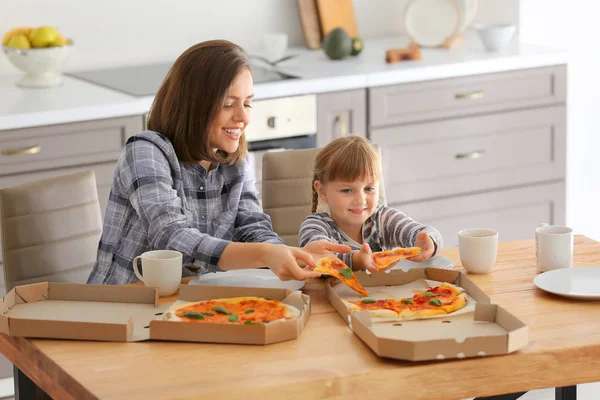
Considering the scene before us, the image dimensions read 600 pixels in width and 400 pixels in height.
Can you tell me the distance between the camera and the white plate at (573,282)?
2057 millimetres

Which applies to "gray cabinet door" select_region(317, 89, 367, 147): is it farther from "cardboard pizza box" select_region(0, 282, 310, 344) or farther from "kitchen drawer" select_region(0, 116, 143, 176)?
"cardboard pizza box" select_region(0, 282, 310, 344)

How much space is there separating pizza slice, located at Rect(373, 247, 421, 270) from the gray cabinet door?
174 cm

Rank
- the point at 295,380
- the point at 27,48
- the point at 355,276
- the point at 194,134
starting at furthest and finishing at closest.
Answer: the point at 27,48 → the point at 194,134 → the point at 355,276 → the point at 295,380

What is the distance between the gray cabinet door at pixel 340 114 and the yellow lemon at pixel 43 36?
96 centimetres

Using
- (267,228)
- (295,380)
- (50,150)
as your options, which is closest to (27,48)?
(50,150)

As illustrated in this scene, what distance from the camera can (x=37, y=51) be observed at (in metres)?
3.69

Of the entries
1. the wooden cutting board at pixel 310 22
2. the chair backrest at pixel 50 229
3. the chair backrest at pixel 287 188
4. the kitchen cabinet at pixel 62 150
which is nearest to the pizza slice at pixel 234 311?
the chair backrest at pixel 50 229

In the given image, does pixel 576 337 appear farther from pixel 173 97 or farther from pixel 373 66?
pixel 373 66

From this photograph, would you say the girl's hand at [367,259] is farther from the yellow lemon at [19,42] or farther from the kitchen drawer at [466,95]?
the yellow lemon at [19,42]

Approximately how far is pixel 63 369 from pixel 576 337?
88 cm

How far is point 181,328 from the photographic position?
6.12ft

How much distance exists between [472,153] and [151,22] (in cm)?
138

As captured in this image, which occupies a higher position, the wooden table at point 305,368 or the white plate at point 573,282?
the white plate at point 573,282

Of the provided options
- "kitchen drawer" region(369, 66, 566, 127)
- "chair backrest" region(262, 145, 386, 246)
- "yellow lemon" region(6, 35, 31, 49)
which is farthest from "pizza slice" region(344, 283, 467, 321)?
"yellow lemon" region(6, 35, 31, 49)
